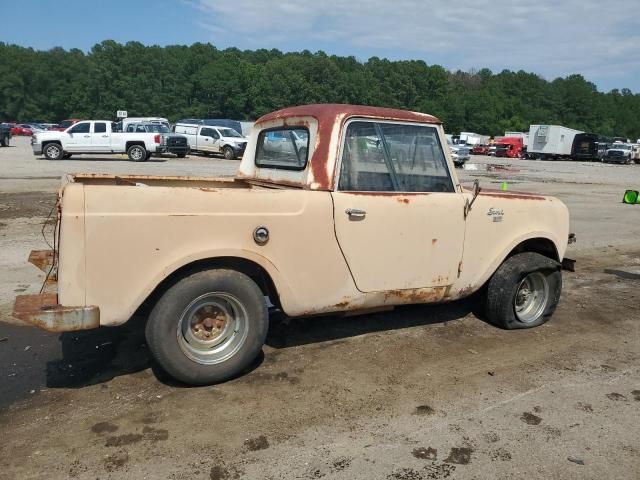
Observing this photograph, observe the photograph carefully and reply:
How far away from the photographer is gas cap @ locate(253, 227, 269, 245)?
3.65 m

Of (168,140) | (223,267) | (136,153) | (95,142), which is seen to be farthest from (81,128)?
(223,267)

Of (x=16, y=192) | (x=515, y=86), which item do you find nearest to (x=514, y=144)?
(x=16, y=192)

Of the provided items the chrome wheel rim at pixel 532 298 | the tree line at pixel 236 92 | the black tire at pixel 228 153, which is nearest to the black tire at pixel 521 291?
the chrome wheel rim at pixel 532 298

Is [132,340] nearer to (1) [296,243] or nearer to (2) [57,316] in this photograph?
(2) [57,316]

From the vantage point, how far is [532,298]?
5.28 meters

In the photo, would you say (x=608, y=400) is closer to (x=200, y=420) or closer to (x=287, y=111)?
(x=200, y=420)

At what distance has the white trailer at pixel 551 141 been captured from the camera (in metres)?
51.6

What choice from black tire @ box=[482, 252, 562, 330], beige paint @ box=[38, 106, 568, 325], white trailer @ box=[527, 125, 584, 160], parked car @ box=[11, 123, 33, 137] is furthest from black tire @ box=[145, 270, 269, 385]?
parked car @ box=[11, 123, 33, 137]

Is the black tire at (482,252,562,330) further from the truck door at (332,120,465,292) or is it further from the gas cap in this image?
the gas cap

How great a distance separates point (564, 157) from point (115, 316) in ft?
186

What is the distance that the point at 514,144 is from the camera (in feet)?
182

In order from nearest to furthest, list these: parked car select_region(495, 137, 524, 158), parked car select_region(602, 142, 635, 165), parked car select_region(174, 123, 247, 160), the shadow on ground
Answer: the shadow on ground, parked car select_region(174, 123, 247, 160), parked car select_region(602, 142, 635, 165), parked car select_region(495, 137, 524, 158)

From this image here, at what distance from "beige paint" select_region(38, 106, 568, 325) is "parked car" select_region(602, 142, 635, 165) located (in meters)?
50.5

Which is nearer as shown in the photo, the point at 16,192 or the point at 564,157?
the point at 16,192
